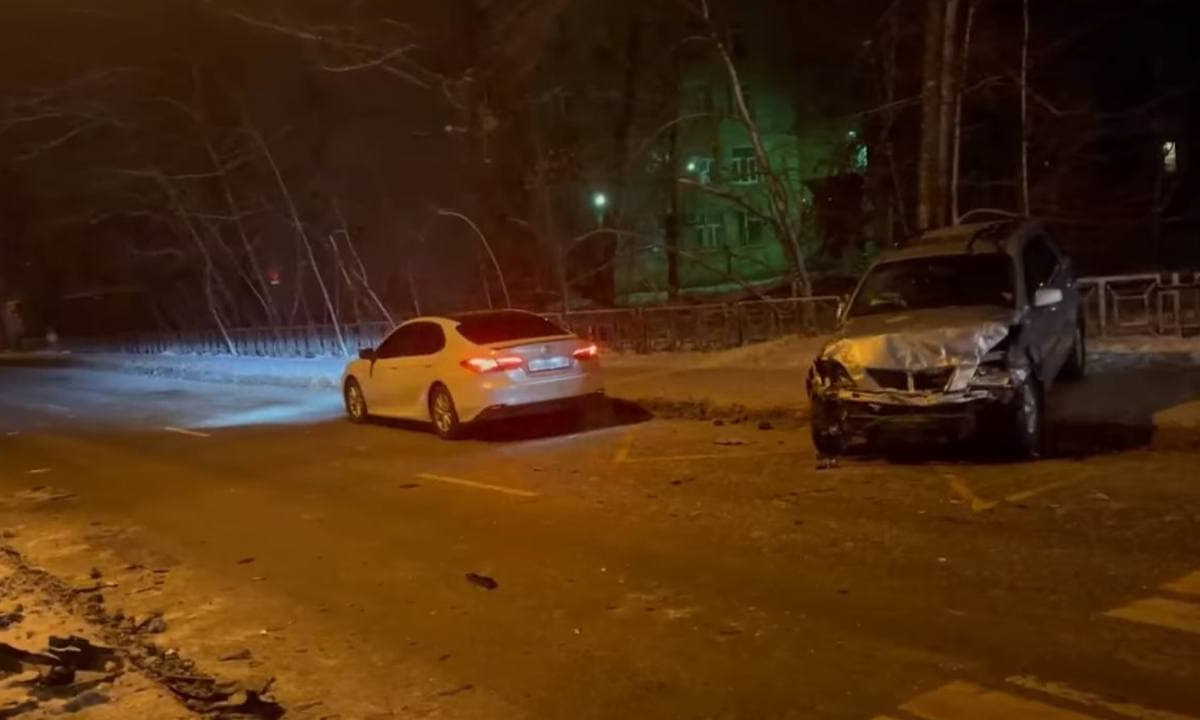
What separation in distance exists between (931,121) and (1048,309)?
8117 mm

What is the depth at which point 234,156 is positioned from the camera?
121 feet

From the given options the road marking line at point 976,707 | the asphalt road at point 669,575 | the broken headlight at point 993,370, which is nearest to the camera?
the road marking line at point 976,707

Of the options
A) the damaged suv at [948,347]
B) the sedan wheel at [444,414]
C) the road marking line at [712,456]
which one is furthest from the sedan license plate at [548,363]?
the damaged suv at [948,347]

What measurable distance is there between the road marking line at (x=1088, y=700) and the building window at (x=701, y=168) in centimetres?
3240

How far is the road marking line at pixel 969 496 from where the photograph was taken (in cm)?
875

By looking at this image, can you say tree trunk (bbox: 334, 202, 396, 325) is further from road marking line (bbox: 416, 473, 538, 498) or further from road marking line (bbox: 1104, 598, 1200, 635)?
road marking line (bbox: 1104, 598, 1200, 635)

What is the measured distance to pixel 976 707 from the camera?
16.5 ft

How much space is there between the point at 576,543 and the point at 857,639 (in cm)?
309

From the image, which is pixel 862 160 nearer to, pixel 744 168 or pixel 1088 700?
pixel 744 168

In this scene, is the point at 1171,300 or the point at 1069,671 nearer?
A: the point at 1069,671

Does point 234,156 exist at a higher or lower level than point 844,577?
higher

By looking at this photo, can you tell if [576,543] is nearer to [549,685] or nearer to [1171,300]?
[549,685]

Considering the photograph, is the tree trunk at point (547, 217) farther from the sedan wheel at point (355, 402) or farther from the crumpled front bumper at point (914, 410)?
the crumpled front bumper at point (914, 410)

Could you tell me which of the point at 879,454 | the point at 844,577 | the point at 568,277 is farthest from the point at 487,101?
the point at 844,577
